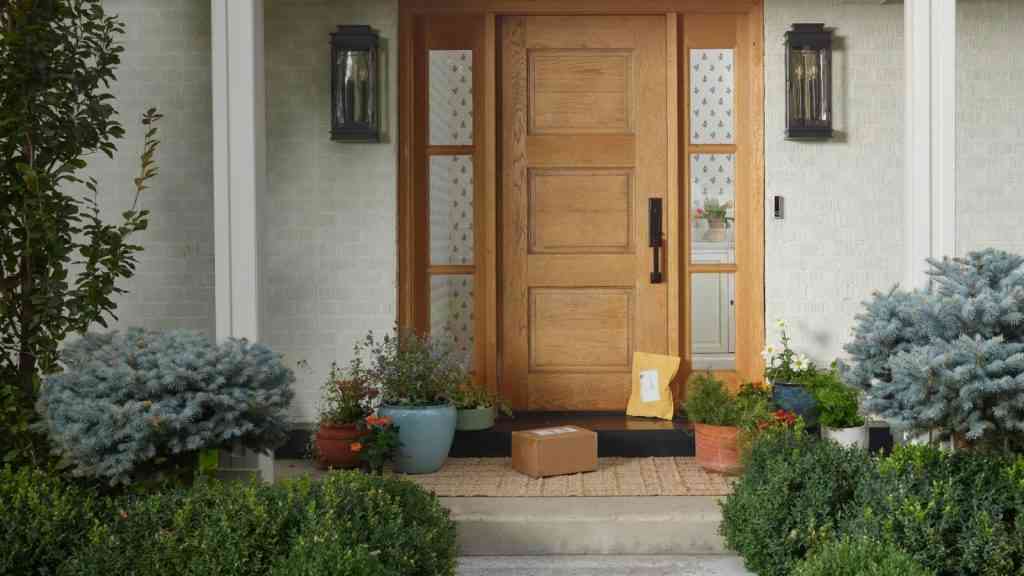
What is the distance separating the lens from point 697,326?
5426 mm

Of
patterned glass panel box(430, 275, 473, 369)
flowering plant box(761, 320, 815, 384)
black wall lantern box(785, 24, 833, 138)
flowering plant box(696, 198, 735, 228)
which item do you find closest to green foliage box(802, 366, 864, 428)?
flowering plant box(761, 320, 815, 384)

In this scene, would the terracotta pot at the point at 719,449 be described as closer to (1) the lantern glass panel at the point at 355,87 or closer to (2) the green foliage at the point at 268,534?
(2) the green foliage at the point at 268,534

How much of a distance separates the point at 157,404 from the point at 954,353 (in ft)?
8.37

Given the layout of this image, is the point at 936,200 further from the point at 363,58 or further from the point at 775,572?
the point at 363,58

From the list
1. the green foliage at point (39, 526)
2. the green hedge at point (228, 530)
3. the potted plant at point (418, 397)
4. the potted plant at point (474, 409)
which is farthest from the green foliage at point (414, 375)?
the green foliage at point (39, 526)

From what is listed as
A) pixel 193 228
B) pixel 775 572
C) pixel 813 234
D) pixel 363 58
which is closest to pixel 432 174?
pixel 363 58

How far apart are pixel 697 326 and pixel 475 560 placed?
216 centimetres

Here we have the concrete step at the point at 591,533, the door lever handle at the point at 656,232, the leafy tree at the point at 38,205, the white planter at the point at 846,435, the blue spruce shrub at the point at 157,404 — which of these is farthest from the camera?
the door lever handle at the point at 656,232

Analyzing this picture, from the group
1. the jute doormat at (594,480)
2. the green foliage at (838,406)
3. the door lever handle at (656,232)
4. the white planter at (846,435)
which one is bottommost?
the jute doormat at (594,480)

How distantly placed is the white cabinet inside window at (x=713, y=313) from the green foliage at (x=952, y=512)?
2.09 metres

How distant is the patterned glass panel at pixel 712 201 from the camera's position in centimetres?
538

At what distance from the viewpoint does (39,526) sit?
318cm

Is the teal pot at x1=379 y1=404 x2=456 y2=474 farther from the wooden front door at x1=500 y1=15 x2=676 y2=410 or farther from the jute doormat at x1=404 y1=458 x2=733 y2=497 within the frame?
Answer: the wooden front door at x1=500 y1=15 x2=676 y2=410

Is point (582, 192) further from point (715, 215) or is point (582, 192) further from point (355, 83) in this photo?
point (355, 83)
